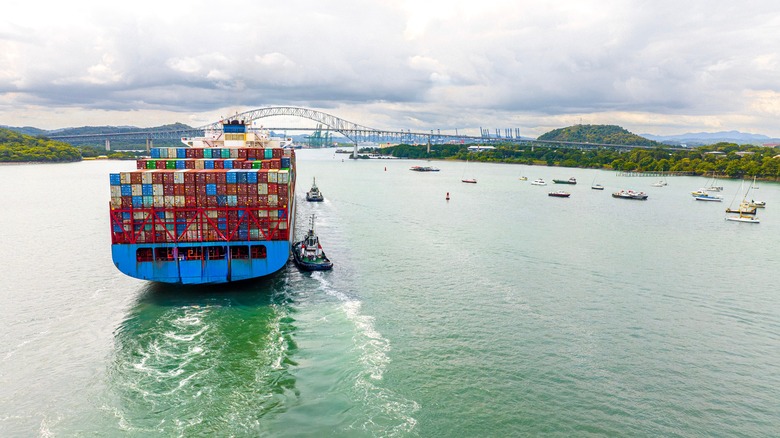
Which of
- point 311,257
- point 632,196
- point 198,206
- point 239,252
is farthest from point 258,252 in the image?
point 632,196

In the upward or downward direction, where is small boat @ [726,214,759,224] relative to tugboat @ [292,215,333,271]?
upward

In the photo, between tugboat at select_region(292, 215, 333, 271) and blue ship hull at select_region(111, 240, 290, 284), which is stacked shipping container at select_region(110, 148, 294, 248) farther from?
tugboat at select_region(292, 215, 333, 271)

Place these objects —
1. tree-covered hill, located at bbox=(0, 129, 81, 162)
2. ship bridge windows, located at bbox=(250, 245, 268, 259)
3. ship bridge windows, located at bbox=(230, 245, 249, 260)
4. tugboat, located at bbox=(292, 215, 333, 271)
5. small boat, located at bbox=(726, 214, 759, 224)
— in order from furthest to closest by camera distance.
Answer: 1. tree-covered hill, located at bbox=(0, 129, 81, 162)
2. small boat, located at bbox=(726, 214, 759, 224)
3. tugboat, located at bbox=(292, 215, 333, 271)
4. ship bridge windows, located at bbox=(250, 245, 268, 259)
5. ship bridge windows, located at bbox=(230, 245, 249, 260)

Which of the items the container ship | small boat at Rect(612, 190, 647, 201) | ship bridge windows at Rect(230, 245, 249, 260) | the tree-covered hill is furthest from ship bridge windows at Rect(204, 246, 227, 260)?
the tree-covered hill

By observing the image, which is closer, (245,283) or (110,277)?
(245,283)

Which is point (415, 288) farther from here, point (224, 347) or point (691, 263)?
point (691, 263)

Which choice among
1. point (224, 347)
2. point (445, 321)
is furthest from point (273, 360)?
point (445, 321)
